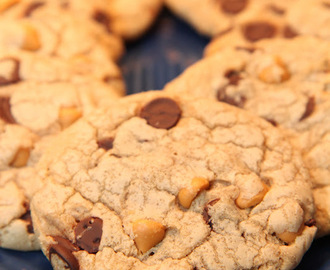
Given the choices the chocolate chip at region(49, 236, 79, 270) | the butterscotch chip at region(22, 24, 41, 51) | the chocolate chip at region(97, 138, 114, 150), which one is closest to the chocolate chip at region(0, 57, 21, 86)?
the butterscotch chip at region(22, 24, 41, 51)

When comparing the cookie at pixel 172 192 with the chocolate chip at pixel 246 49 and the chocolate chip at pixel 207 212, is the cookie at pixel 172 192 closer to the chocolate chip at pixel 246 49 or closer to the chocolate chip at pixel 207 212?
the chocolate chip at pixel 207 212

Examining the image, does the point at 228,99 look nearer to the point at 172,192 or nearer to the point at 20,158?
the point at 172,192

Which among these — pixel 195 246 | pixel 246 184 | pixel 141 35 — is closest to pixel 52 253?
pixel 195 246

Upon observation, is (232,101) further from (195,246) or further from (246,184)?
(195,246)

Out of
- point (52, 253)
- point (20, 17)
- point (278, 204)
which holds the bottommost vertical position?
point (52, 253)

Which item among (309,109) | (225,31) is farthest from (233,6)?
(309,109)

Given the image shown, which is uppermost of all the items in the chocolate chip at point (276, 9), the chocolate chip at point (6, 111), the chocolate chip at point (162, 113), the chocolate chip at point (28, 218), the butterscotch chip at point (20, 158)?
the chocolate chip at point (276, 9)

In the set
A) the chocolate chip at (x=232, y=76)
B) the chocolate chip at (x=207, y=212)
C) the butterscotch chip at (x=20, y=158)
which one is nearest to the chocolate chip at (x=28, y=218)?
the butterscotch chip at (x=20, y=158)
